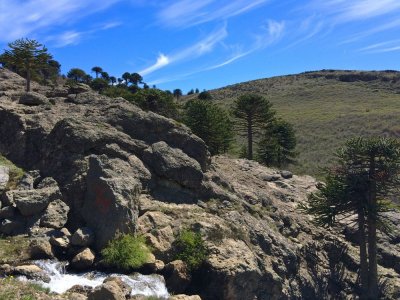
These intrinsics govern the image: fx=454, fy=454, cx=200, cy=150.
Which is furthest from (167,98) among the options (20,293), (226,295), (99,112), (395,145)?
(20,293)

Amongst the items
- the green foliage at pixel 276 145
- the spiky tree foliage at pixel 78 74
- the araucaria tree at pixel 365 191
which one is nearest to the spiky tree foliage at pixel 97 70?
the spiky tree foliage at pixel 78 74

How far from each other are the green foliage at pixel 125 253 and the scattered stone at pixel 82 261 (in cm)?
47

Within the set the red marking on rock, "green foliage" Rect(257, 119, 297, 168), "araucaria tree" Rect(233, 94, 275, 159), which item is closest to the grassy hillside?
"green foliage" Rect(257, 119, 297, 168)

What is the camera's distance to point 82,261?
46.5 ft

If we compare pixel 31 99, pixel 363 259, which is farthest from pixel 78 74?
pixel 363 259

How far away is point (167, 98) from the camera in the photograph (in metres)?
44.9

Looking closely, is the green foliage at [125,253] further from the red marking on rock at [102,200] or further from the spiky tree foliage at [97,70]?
the spiky tree foliage at [97,70]

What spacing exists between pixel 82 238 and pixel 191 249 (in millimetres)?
3900

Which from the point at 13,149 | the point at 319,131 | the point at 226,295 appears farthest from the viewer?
the point at 319,131

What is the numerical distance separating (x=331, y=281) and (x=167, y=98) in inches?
1055

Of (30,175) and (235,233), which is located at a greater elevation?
(30,175)

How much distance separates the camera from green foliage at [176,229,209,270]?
52.2 ft

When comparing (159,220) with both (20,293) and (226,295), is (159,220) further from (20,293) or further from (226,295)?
(20,293)

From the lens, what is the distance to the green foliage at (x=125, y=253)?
14438mm
